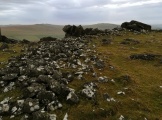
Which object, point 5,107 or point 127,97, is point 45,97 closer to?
point 5,107

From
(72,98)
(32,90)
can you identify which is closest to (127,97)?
(72,98)

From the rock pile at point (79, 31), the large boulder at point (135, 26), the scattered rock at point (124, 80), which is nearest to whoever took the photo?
the scattered rock at point (124, 80)

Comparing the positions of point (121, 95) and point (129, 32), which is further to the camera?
point (129, 32)

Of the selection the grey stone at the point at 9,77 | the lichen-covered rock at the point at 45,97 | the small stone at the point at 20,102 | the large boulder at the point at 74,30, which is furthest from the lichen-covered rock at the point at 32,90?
the large boulder at the point at 74,30

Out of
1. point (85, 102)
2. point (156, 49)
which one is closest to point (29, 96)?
point (85, 102)

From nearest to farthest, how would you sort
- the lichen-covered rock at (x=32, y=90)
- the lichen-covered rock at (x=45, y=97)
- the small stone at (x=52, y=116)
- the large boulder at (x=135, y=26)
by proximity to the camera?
the small stone at (x=52, y=116), the lichen-covered rock at (x=45, y=97), the lichen-covered rock at (x=32, y=90), the large boulder at (x=135, y=26)

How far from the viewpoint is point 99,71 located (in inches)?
1049

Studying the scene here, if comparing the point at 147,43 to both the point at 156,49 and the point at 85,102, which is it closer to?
the point at 156,49

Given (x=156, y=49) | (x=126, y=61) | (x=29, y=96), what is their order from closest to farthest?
(x=29, y=96) → (x=126, y=61) → (x=156, y=49)

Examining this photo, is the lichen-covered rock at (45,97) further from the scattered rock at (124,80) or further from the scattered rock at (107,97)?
the scattered rock at (124,80)

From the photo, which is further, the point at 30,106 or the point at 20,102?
the point at 20,102

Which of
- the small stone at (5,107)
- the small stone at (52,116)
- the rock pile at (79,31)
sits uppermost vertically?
the small stone at (5,107)

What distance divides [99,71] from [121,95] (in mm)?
6119

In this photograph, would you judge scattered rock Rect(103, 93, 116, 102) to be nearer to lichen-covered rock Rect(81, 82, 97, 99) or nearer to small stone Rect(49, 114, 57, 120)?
lichen-covered rock Rect(81, 82, 97, 99)
